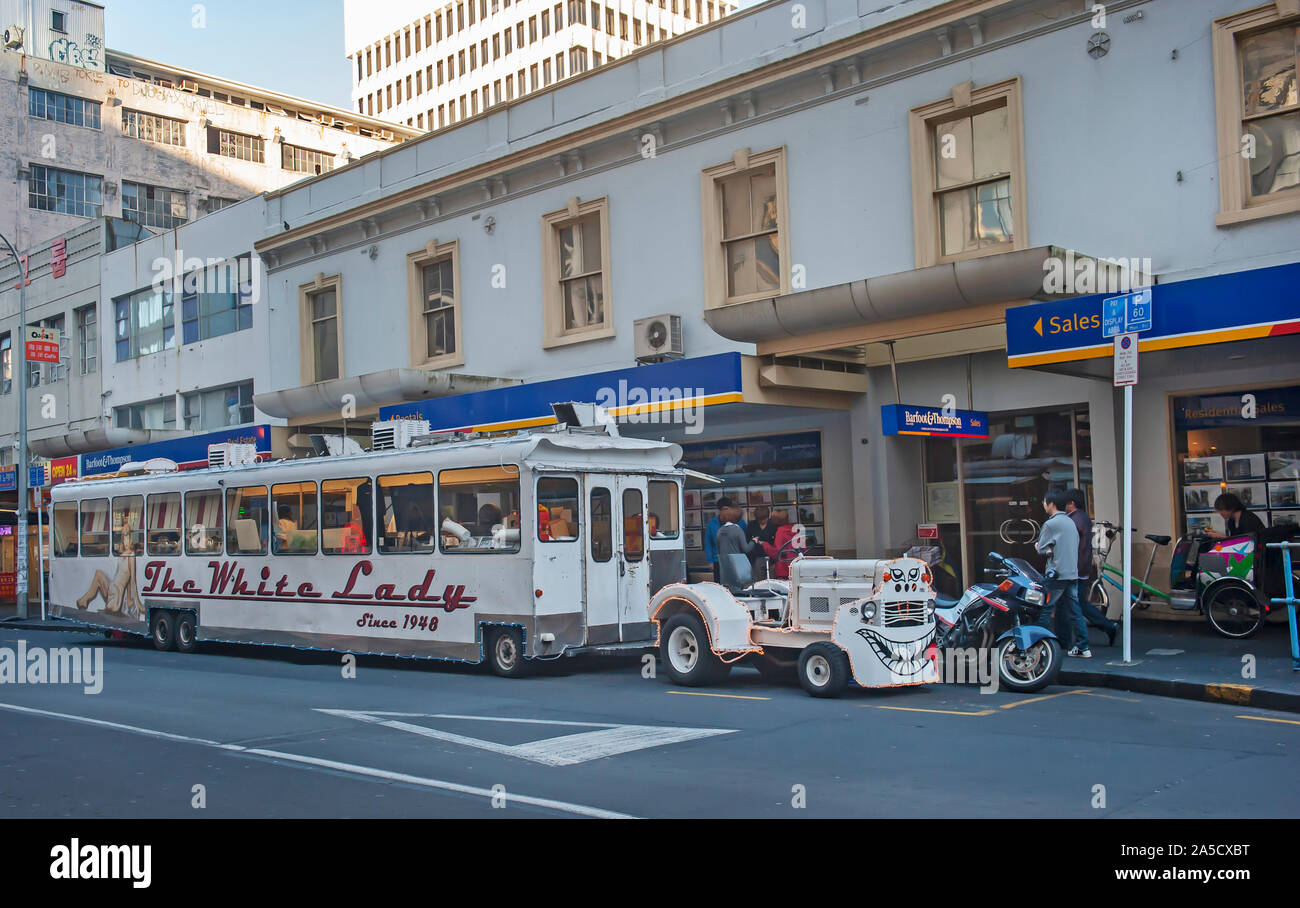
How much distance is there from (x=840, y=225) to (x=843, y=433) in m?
3.17

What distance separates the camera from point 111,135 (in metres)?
47.9

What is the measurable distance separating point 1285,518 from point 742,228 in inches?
346

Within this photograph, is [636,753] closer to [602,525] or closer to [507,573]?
[507,573]

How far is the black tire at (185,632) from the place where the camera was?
18578 millimetres

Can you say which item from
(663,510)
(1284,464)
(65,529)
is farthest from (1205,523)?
(65,529)

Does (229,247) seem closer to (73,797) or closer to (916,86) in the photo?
(916,86)

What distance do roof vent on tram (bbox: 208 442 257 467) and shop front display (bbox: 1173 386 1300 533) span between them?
13251 millimetres

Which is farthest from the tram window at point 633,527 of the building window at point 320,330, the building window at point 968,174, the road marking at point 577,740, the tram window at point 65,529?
the building window at point 320,330

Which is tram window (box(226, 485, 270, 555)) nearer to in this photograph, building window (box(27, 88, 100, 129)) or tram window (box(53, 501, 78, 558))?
tram window (box(53, 501, 78, 558))

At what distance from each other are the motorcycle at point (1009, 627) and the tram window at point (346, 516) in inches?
293

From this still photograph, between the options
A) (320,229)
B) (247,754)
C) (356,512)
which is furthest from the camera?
(320,229)

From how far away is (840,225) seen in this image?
57.2ft

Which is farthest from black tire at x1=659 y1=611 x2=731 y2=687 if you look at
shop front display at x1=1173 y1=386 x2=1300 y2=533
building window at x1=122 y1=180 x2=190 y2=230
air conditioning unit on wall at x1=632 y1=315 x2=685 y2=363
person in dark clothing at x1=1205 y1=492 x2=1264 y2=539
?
building window at x1=122 y1=180 x2=190 y2=230
